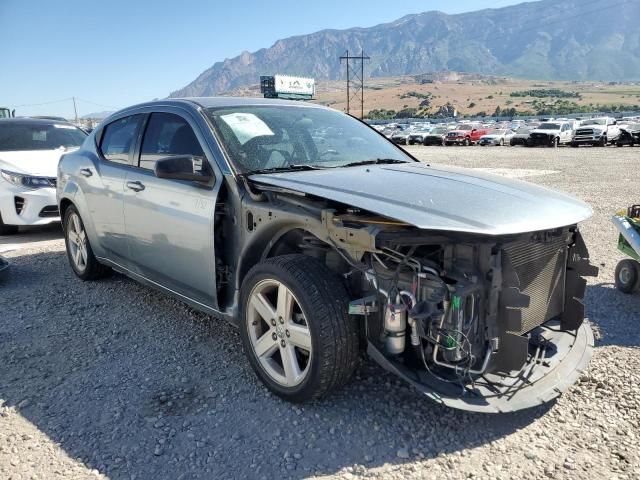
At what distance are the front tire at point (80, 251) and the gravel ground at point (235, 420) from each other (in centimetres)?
97

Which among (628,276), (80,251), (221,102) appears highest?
(221,102)

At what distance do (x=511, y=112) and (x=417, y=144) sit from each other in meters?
70.0

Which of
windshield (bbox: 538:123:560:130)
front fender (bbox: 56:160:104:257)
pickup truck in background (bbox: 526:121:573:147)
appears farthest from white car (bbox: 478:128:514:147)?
front fender (bbox: 56:160:104:257)

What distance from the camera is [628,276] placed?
478cm

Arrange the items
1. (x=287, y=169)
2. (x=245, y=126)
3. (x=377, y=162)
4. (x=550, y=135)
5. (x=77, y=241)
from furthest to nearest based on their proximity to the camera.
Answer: (x=550, y=135) → (x=77, y=241) → (x=377, y=162) → (x=245, y=126) → (x=287, y=169)

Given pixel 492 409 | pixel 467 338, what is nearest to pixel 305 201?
pixel 467 338

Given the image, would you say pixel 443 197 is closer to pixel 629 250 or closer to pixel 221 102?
pixel 221 102

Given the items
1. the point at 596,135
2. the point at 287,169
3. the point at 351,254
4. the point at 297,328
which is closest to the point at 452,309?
the point at 351,254

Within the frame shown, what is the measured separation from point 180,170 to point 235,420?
5.00 feet

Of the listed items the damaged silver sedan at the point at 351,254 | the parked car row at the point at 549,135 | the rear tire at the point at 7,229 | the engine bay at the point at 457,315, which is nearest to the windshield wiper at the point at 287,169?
the damaged silver sedan at the point at 351,254

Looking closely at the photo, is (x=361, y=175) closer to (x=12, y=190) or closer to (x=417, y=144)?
(x=12, y=190)

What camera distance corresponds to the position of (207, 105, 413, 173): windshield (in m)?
3.50

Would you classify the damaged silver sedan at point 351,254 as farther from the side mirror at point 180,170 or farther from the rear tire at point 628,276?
the rear tire at point 628,276

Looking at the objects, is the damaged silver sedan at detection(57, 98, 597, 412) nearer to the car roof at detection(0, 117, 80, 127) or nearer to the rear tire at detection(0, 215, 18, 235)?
the rear tire at detection(0, 215, 18, 235)
